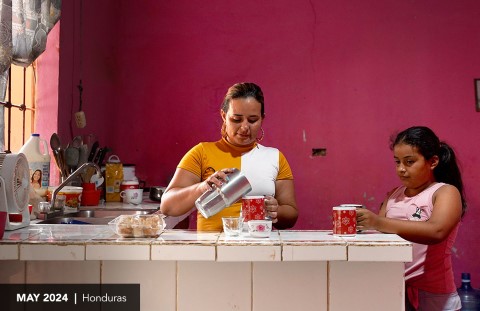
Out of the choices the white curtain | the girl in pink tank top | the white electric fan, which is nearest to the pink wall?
the white curtain

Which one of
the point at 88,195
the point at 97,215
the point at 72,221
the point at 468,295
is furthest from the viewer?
the point at 468,295

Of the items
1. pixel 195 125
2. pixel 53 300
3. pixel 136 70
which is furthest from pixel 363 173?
pixel 53 300

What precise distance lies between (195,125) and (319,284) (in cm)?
275

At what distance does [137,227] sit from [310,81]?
2775 millimetres

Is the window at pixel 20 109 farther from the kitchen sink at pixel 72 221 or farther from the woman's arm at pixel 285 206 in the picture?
the woman's arm at pixel 285 206

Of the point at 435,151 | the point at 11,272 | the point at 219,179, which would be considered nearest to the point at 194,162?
the point at 219,179

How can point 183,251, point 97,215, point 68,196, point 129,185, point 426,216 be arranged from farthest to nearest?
point 129,185 < point 97,215 < point 68,196 < point 426,216 < point 183,251

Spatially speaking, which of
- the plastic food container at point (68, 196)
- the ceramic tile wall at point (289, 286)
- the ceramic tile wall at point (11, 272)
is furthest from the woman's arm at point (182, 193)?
the plastic food container at point (68, 196)

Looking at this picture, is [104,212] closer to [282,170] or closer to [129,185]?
[129,185]

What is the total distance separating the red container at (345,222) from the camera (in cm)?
159

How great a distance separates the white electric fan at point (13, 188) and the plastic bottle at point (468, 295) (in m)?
2.84

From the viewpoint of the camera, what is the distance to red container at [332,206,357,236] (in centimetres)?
159

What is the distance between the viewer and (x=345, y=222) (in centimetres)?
159

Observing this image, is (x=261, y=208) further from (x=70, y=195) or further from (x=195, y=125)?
(x=195, y=125)
